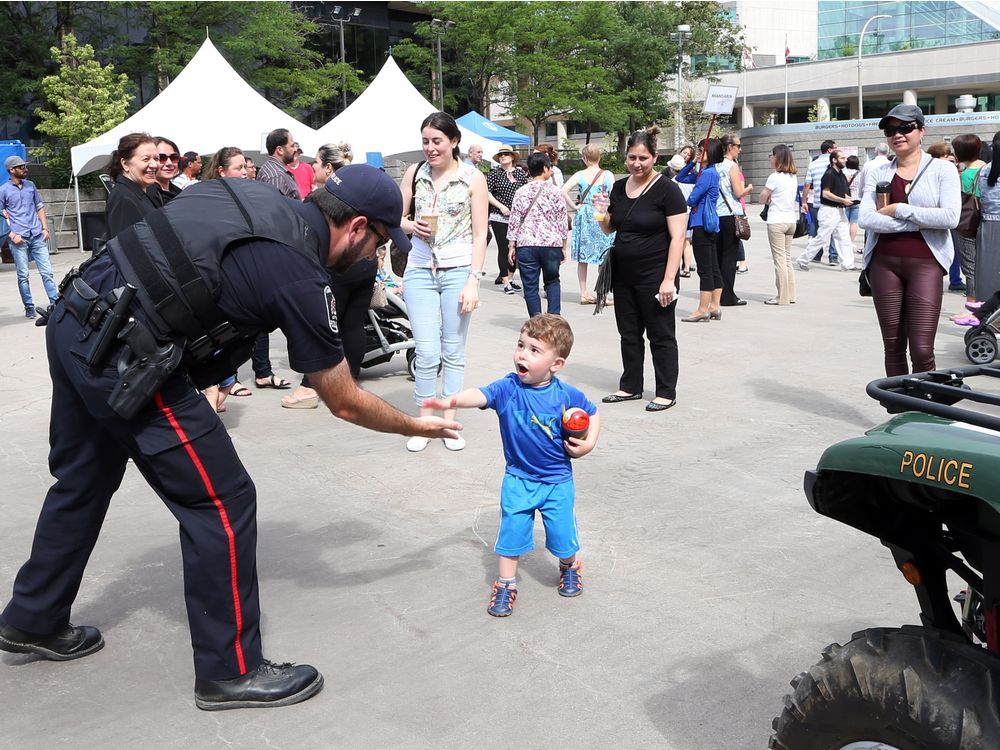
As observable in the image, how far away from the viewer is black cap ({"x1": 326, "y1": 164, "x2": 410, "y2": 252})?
3459mm

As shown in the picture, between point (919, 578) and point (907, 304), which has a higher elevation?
point (907, 304)

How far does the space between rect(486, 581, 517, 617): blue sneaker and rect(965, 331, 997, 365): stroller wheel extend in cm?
617

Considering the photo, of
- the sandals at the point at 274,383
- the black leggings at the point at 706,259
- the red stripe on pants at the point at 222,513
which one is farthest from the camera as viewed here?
the black leggings at the point at 706,259

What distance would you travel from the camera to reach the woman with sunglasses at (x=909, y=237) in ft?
21.1

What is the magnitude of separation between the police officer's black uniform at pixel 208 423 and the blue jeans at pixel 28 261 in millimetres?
10359

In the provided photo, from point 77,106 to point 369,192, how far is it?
2444 centimetres

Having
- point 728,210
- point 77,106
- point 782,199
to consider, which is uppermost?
point 77,106

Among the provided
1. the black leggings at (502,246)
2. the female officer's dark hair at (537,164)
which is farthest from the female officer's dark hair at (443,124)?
the black leggings at (502,246)

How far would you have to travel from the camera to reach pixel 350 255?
11.9 ft

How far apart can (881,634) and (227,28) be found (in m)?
34.0

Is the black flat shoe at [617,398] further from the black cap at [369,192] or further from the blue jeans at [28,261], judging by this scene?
the blue jeans at [28,261]

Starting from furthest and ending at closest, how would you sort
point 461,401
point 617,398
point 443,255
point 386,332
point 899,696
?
1. point 386,332
2. point 617,398
3. point 443,255
4. point 461,401
5. point 899,696

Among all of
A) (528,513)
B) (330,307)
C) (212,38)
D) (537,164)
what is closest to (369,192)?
(330,307)

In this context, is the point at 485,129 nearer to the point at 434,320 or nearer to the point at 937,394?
the point at 434,320
